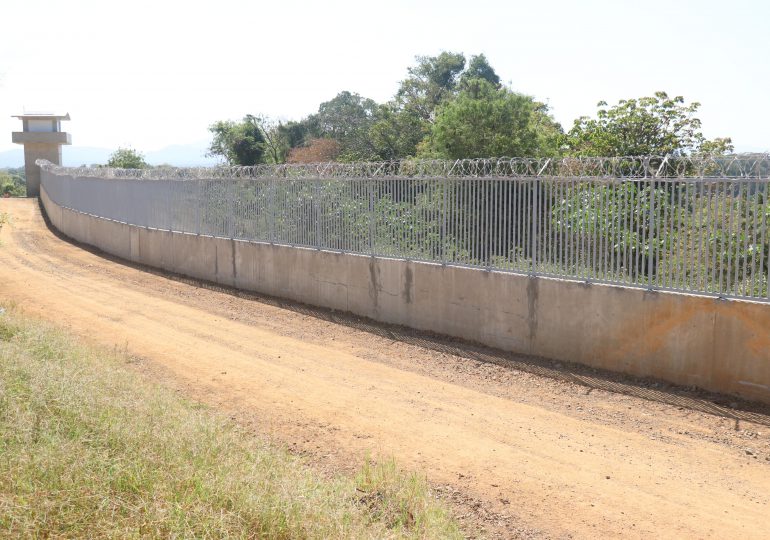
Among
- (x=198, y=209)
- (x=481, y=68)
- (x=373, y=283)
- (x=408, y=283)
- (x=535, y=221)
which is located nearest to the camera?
(x=535, y=221)

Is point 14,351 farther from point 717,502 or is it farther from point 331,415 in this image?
point 717,502

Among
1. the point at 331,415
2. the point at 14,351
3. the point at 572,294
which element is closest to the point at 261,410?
the point at 331,415

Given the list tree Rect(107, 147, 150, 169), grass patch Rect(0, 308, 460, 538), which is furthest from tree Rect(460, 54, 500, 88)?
grass patch Rect(0, 308, 460, 538)

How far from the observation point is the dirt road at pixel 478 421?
614cm

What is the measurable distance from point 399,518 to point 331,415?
9.65ft

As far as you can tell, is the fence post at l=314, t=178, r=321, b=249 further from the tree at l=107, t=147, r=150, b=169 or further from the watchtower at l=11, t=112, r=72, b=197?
the tree at l=107, t=147, r=150, b=169

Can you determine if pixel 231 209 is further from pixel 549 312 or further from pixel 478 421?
pixel 478 421

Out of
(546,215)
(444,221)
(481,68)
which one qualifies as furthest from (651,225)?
(481,68)

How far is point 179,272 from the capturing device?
832 inches

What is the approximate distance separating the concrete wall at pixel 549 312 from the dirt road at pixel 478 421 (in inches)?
13.8

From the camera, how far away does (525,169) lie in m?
11.4

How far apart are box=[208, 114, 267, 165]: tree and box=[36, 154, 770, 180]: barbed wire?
42.8 m

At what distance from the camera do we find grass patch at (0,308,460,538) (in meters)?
4.79

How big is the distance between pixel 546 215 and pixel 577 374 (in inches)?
88.4
